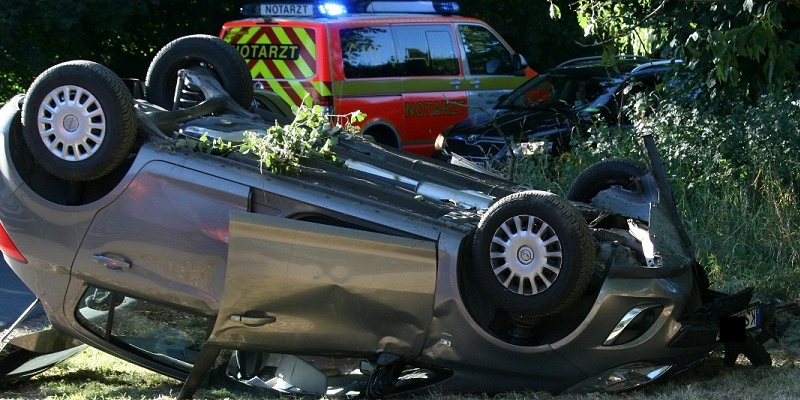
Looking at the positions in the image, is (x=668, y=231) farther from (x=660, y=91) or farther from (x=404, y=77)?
(x=404, y=77)

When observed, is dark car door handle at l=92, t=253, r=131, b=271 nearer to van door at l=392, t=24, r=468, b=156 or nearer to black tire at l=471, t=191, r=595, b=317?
black tire at l=471, t=191, r=595, b=317

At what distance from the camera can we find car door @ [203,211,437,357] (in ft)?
16.0

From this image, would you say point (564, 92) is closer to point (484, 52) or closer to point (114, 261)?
point (484, 52)

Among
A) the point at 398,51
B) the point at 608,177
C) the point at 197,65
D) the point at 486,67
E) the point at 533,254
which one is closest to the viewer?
the point at 533,254

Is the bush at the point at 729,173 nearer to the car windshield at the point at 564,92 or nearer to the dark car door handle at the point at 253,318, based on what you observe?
the car windshield at the point at 564,92

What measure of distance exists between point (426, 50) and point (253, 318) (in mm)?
9245

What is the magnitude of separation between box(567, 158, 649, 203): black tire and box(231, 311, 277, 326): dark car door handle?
2.11 m

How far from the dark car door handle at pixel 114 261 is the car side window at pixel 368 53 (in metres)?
7.72

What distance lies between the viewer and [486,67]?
14359 mm

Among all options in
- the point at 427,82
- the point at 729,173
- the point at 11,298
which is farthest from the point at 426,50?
the point at 11,298

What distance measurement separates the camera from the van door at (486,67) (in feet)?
46.7

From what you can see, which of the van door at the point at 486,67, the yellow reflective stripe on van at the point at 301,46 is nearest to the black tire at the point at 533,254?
the yellow reflective stripe on van at the point at 301,46

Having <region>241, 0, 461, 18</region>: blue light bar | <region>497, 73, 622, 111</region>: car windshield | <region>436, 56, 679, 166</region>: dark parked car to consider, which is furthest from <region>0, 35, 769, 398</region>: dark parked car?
<region>241, 0, 461, 18</region>: blue light bar

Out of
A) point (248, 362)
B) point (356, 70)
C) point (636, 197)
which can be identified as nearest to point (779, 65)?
point (636, 197)
